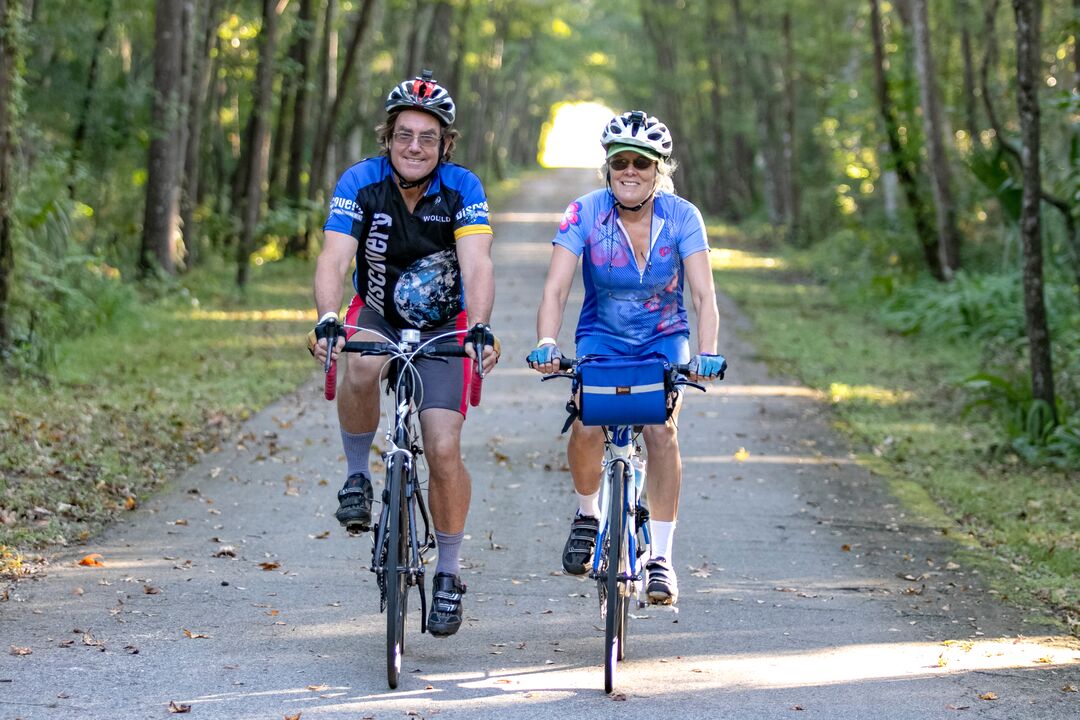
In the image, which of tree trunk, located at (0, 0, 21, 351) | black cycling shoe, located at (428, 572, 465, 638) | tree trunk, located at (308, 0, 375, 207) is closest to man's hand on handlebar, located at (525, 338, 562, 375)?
black cycling shoe, located at (428, 572, 465, 638)

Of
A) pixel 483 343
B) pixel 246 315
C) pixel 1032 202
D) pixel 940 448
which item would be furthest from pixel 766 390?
pixel 483 343

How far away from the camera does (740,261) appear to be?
35.2m

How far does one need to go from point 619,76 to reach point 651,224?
5824 cm

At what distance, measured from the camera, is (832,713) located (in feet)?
19.6

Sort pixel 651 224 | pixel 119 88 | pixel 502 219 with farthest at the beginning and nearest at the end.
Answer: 1. pixel 502 219
2. pixel 119 88
3. pixel 651 224

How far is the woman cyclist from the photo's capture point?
6.46 metres

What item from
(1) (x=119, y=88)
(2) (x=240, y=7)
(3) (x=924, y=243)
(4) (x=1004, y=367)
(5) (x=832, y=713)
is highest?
(2) (x=240, y=7)

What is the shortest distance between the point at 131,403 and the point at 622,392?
25.9 ft

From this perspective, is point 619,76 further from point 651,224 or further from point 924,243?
point 651,224

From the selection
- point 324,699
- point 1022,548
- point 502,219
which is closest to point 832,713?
point 324,699

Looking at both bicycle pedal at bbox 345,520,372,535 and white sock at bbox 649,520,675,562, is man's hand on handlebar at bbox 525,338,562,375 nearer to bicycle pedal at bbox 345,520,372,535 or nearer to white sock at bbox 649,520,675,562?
white sock at bbox 649,520,675,562

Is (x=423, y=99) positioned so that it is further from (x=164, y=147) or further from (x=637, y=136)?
(x=164, y=147)

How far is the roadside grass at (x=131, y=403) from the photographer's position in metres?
9.20

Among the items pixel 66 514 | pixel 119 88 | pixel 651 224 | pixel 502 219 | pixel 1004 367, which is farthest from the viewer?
pixel 502 219
